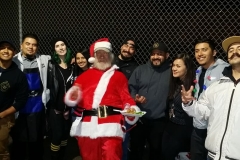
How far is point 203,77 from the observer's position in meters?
3.28

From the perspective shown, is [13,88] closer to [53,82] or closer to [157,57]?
[53,82]

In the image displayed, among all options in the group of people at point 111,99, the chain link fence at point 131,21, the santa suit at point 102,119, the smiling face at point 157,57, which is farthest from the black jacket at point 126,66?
the chain link fence at point 131,21

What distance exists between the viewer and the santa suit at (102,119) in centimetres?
326

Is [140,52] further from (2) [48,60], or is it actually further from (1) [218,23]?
(2) [48,60]

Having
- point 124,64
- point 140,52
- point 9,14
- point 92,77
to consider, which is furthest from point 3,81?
point 9,14

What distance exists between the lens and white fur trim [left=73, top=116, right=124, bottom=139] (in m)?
3.26

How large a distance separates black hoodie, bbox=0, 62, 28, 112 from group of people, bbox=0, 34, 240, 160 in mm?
11

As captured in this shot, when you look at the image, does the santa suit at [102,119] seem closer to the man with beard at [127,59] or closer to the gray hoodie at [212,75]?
the gray hoodie at [212,75]

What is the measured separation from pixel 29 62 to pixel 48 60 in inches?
10.3

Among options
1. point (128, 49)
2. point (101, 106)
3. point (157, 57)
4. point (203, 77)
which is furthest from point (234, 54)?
point (128, 49)

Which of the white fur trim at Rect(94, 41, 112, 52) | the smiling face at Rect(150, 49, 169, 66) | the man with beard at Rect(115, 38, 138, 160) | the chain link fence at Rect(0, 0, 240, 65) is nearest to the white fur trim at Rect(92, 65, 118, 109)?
the white fur trim at Rect(94, 41, 112, 52)

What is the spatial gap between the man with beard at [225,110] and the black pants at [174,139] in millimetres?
816

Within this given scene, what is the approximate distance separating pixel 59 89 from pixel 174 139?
155 cm

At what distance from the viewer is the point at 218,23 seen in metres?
5.59
